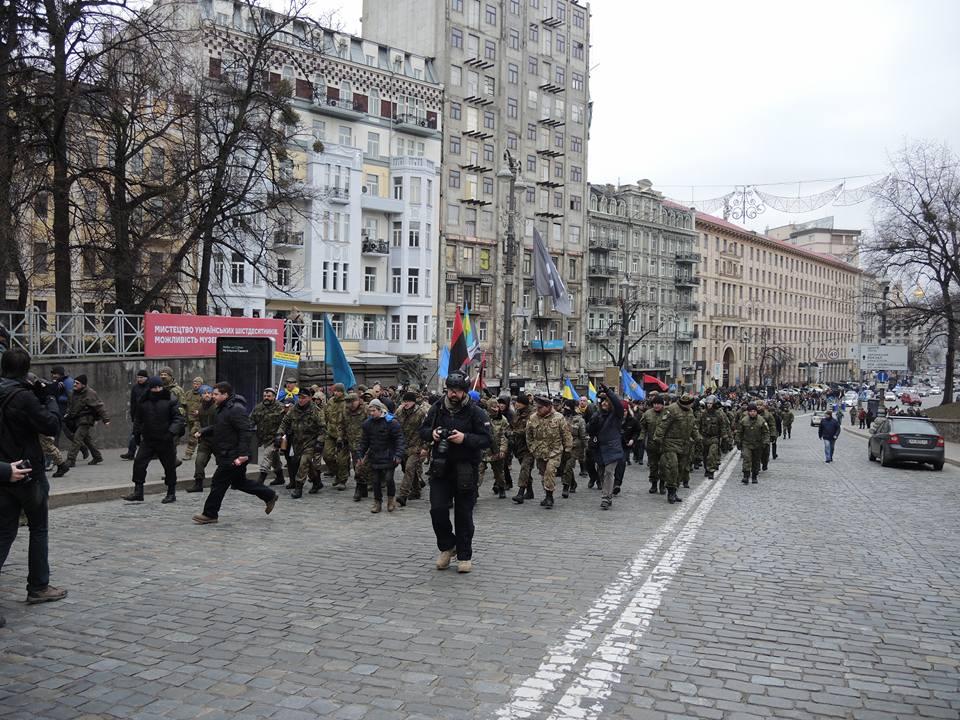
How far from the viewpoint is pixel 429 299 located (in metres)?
53.9

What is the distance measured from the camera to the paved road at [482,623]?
4812 mm

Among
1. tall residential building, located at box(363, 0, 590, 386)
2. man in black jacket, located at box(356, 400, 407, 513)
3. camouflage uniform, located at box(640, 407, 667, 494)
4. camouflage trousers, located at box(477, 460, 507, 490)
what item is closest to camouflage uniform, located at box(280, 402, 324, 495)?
man in black jacket, located at box(356, 400, 407, 513)

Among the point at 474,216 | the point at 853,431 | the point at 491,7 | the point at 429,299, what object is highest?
the point at 491,7

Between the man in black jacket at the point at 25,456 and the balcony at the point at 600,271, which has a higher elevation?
the balcony at the point at 600,271

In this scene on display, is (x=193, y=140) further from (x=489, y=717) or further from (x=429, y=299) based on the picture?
(x=429, y=299)

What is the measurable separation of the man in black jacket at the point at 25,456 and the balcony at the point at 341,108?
4423 centimetres

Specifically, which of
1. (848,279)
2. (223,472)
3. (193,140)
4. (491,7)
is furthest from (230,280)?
(848,279)

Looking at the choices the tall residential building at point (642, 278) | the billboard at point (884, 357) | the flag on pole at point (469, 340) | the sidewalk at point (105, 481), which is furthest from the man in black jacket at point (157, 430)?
the tall residential building at point (642, 278)

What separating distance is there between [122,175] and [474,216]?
40.1m

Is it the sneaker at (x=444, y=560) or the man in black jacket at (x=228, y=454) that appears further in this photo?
the man in black jacket at (x=228, y=454)

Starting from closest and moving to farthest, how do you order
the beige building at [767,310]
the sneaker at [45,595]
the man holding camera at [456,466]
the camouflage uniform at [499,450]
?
the sneaker at [45,595] → the man holding camera at [456,466] → the camouflage uniform at [499,450] → the beige building at [767,310]

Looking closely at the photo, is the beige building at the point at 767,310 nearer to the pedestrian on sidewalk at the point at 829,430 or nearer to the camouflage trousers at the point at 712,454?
the pedestrian on sidewalk at the point at 829,430

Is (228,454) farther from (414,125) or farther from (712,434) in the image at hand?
(414,125)

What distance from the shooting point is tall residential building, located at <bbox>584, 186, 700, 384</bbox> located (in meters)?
72.3
